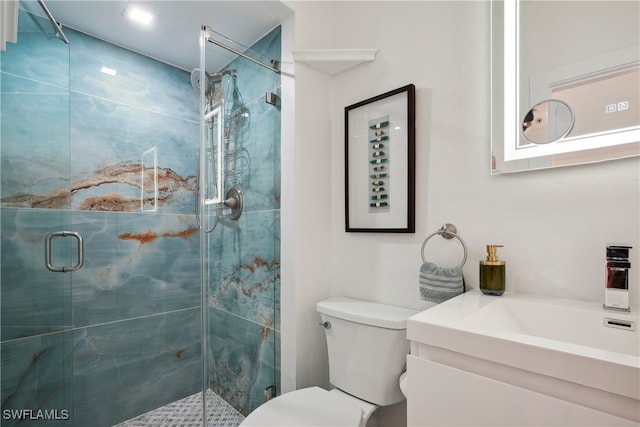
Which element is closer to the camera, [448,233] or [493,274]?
[493,274]

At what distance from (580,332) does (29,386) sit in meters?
2.00

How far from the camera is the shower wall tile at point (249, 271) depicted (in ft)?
4.74

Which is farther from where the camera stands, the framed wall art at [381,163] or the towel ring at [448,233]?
the framed wall art at [381,163]

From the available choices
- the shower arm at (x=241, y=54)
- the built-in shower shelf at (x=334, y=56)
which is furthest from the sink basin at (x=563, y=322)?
the shower arm at (x=241, y=54)

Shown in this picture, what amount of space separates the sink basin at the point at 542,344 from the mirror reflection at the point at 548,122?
50 cm

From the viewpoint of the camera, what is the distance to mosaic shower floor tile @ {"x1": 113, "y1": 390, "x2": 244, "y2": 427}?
144 centimetres

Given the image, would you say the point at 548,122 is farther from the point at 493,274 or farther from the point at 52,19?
the point at 52,19

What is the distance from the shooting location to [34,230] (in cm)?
131

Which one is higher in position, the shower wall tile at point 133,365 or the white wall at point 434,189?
the white wall at point 434,189

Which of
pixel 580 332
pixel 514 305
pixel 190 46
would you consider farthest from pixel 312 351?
pixel 190 46

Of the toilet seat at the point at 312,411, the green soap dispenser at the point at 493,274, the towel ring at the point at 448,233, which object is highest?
the towel ring at the point at 448,233

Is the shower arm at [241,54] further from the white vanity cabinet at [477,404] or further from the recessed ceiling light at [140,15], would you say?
the white vanity cabinet at [477,404]

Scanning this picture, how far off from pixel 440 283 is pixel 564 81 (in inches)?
29.2

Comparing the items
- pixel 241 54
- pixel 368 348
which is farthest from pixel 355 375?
pixel 241 54
